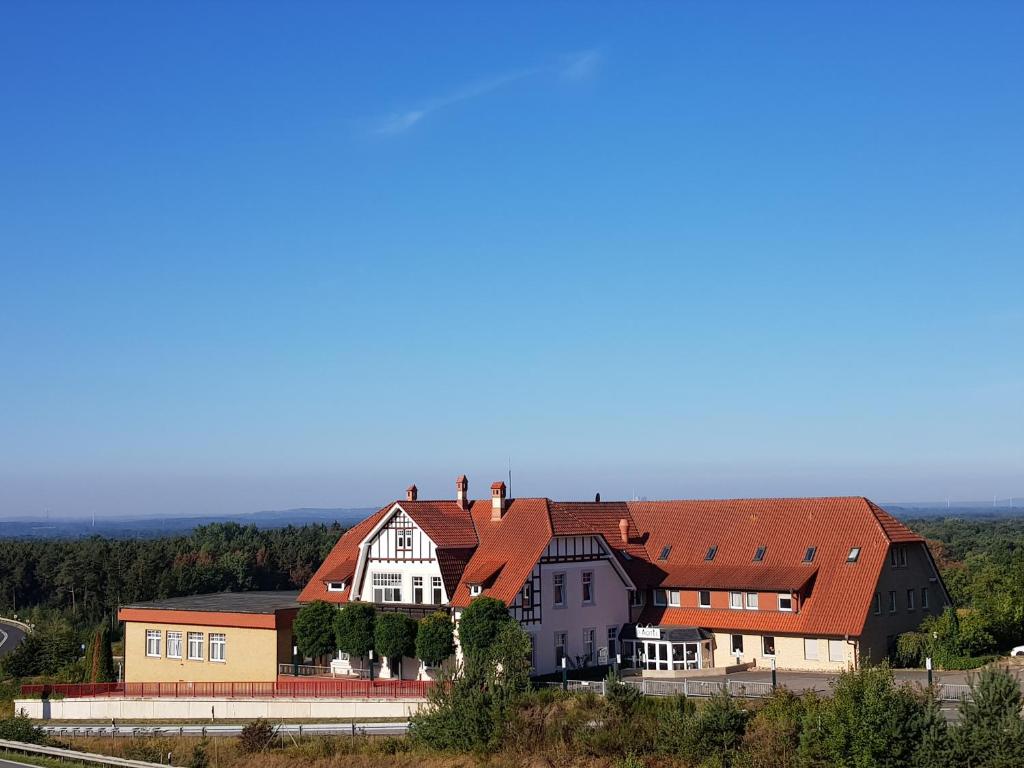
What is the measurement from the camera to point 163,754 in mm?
34375

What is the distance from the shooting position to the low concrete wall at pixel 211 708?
131ft

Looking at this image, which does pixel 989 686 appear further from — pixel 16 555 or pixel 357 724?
pixel 16 555

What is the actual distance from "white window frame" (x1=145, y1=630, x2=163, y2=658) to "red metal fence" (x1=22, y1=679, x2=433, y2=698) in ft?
21.5

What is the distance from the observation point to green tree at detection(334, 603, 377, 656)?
4603cm

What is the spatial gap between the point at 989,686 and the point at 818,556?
832 inches

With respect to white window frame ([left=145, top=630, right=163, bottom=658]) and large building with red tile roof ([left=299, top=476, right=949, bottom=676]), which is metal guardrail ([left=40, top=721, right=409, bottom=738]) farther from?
white window frame ([left=145, top=630, right=163, bottom=658])

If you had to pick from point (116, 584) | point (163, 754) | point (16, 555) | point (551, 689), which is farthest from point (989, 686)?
point (16, 555)

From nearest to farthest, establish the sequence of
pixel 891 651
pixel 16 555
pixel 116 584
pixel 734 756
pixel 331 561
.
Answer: pixel 734 756 → pixel 891 651 → pixel 331 561 → pixel 116 584 → pixel 16 555

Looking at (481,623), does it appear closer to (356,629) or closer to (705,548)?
(356,629)

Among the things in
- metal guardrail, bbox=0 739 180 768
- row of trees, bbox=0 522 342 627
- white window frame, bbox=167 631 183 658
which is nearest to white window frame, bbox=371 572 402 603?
white window frame, bbox=167 631 183 658

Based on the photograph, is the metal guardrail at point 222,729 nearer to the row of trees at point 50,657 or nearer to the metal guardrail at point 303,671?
the metal guardrail at point 303,671

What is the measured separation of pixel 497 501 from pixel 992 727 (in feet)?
90.3

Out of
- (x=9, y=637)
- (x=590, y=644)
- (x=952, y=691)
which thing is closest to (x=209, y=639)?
(x=590, y=644)

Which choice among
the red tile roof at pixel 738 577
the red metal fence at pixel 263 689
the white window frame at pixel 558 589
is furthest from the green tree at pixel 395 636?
the red tile roof at pixel 738 577
